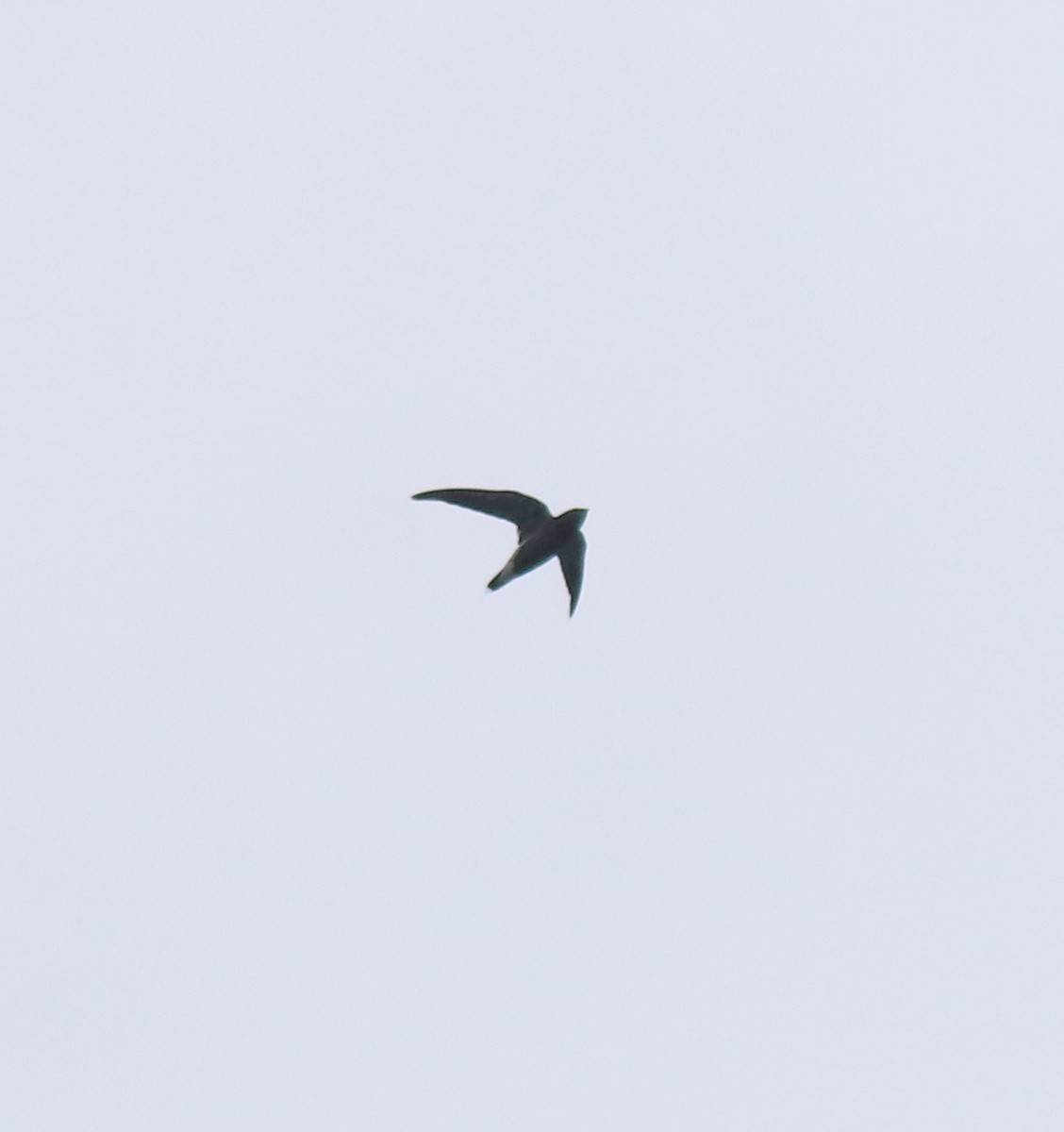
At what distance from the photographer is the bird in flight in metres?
32.6

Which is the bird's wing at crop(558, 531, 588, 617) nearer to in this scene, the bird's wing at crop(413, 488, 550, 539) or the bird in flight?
the bird in flight

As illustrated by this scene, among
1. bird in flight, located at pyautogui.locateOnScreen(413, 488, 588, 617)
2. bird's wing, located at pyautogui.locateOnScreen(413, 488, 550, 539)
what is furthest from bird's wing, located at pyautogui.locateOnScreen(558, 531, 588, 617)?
bird's wing, located at pyautogui.locateOnScreen(413, 488, 550, 539)

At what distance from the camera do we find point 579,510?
32656mm

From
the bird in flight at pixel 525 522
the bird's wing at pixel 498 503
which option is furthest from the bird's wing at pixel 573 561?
the bird's wing at pixel 498 503

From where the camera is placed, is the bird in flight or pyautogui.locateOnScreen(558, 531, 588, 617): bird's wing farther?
pyautogui.locateOnScreen(558, 531, 588, 617): bird's wing

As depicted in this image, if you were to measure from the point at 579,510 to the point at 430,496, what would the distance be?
2.29m

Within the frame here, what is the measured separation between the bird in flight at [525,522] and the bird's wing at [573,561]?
15 mm

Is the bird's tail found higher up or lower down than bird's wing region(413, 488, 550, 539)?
lower down

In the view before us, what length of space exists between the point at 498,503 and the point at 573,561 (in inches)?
61.1

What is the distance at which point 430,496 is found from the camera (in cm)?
3253

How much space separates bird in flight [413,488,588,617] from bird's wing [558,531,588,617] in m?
0.01

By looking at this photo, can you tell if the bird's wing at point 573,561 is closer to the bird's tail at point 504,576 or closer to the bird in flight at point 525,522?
the bird in flight at point 525,522

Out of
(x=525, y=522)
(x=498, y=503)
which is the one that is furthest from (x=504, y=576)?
(x=498, y=503)

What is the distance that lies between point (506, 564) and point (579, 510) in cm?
141
